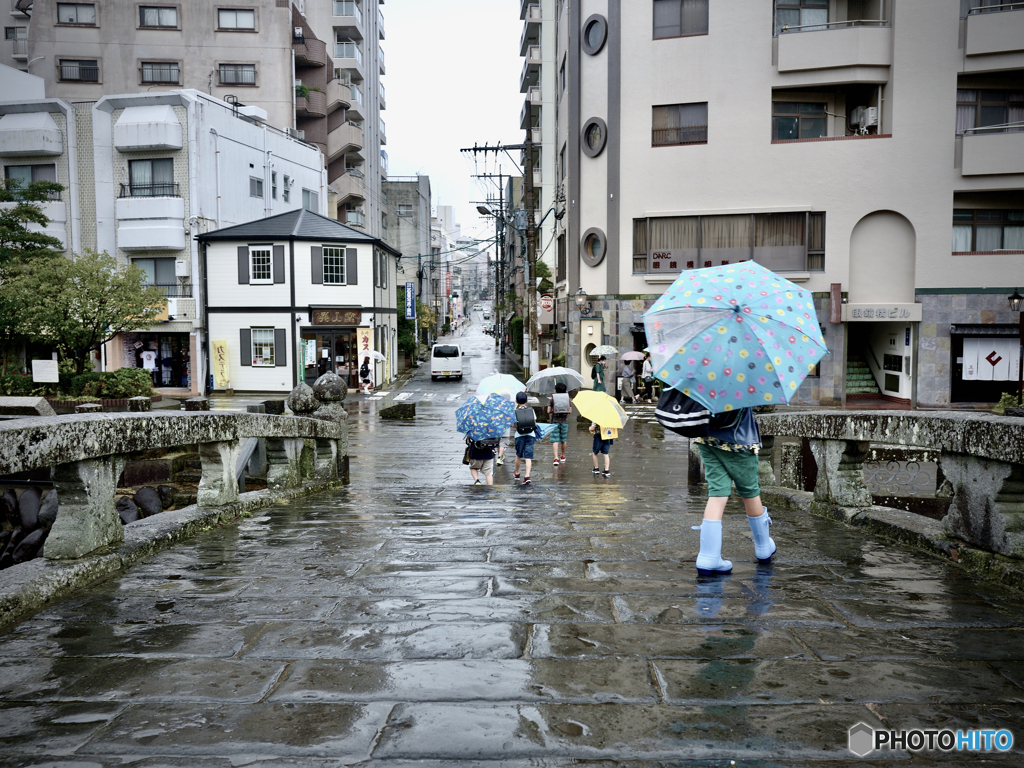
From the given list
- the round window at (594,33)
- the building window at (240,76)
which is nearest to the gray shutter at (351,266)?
the round window at (594,33)

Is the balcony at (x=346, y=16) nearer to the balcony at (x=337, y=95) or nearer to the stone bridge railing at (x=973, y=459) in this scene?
Result: the balcony at (x=337, y=95)

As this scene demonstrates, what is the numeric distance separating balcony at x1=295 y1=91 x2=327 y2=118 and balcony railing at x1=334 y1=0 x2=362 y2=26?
332 inches

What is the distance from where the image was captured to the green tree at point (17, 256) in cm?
2559

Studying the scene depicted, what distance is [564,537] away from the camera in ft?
20.8

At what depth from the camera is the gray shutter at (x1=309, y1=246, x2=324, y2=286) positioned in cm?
3612

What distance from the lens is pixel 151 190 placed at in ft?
118

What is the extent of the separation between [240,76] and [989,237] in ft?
128

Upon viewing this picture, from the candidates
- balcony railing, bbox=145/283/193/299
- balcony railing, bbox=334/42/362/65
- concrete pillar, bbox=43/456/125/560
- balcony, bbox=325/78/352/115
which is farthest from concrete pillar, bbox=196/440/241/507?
balcony railing, bbox=334/42/362/65

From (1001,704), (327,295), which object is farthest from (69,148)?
(1001,704)

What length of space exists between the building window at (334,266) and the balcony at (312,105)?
1526cm

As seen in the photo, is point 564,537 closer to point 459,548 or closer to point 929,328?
point 459,548

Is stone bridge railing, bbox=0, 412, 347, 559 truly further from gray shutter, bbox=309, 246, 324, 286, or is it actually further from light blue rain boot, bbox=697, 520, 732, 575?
gray shutter, bbox=309, 246, 324, 286

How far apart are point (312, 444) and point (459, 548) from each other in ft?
18.7

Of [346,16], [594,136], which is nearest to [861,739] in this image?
[594,136]
